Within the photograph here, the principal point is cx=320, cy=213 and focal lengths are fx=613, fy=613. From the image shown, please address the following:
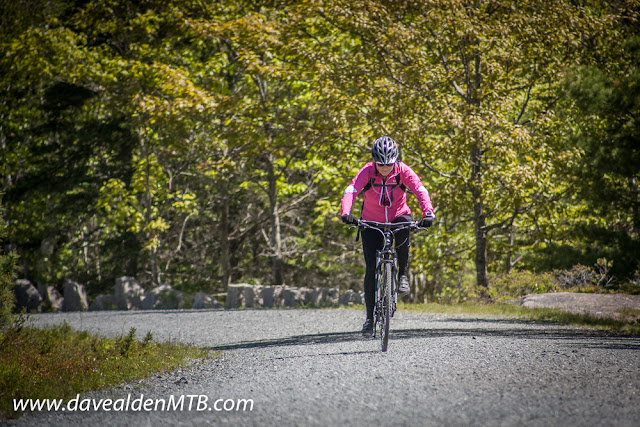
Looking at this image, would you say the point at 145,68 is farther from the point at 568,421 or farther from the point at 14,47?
the point at 568,421

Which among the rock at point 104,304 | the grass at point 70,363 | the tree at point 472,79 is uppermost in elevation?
the tree at point 472,79

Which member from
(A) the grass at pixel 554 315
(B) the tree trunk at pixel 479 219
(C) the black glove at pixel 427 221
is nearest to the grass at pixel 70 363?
(C) the black glove at pixel 427 221

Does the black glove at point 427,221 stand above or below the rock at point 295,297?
above

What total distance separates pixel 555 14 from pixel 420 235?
9.69 metres

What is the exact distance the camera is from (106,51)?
20.2 metres

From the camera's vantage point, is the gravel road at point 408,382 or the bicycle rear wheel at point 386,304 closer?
the gravel road at point 408,382

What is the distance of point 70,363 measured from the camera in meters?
6.09

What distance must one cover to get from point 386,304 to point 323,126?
30.5ft

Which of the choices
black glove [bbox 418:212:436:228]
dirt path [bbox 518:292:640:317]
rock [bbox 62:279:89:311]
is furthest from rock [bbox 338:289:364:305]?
black glove [bbox 418:212:436:228]

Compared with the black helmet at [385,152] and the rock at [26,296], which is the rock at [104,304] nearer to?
the rock at [26,296]

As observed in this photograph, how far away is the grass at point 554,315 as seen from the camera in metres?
9.23

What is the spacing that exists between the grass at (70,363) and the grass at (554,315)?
600cm

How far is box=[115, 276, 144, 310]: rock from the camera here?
16891 mm

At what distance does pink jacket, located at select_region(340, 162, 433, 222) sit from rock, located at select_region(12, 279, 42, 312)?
1316cm
